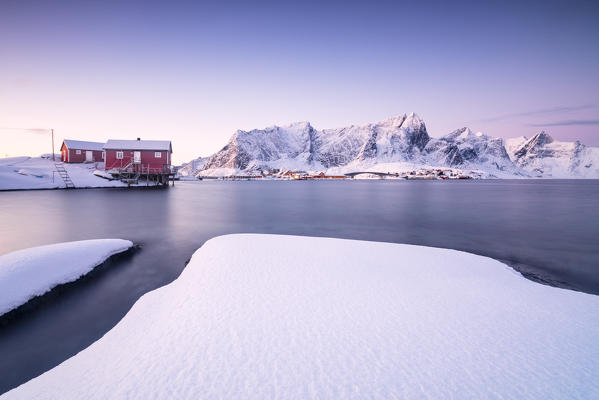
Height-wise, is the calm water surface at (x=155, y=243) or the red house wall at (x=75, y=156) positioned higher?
the red house wall at (x=75, y=156)

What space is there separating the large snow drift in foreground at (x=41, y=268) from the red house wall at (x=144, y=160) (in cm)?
5023

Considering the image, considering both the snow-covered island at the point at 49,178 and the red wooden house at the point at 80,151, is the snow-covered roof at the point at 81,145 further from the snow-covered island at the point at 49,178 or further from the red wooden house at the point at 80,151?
the snow-covered island at the point at 49,178

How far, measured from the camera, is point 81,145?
59969mm

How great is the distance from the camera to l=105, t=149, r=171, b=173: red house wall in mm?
52281

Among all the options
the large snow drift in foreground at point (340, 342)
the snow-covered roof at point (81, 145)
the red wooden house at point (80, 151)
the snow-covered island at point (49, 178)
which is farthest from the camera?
the snow-covered roof at point (81, 145)

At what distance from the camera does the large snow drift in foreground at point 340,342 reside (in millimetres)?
3121

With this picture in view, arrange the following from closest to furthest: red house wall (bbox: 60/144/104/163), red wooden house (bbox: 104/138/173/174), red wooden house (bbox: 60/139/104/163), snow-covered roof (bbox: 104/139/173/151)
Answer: red wooden house (bbox: 104/138/173/174), snow-covered roof (bbox: 104/139/173/151), red house wall (bbox: 60/144/104/163), red wooden house (bbox: 60/139/104/163)

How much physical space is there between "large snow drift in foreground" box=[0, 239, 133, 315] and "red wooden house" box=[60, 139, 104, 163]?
6552 cm

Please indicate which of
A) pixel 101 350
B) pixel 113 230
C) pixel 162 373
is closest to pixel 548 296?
pixel 162 373

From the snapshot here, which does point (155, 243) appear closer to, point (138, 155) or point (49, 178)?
point (49, 178)

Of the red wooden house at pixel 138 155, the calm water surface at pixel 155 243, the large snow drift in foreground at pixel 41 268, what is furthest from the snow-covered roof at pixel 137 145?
the large snow drift in foreground at pixel 41 268

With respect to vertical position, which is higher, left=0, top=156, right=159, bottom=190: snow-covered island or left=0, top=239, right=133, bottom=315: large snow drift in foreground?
left=0, top=156, right=159, bottom=190: snow-covered island

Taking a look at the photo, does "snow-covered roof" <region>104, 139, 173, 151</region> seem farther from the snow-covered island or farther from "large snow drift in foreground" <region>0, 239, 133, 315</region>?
"large snow drift in foreground" <region>0, 239, 133, 315</region>

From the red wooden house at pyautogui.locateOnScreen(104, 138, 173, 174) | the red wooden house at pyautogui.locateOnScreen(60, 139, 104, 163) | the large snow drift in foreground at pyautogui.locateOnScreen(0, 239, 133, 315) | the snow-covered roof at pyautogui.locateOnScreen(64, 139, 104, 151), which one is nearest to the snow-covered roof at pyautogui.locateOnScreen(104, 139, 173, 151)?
the red wooden house at pyautogui.locateOnScreen(104, 138, 173, 174)
